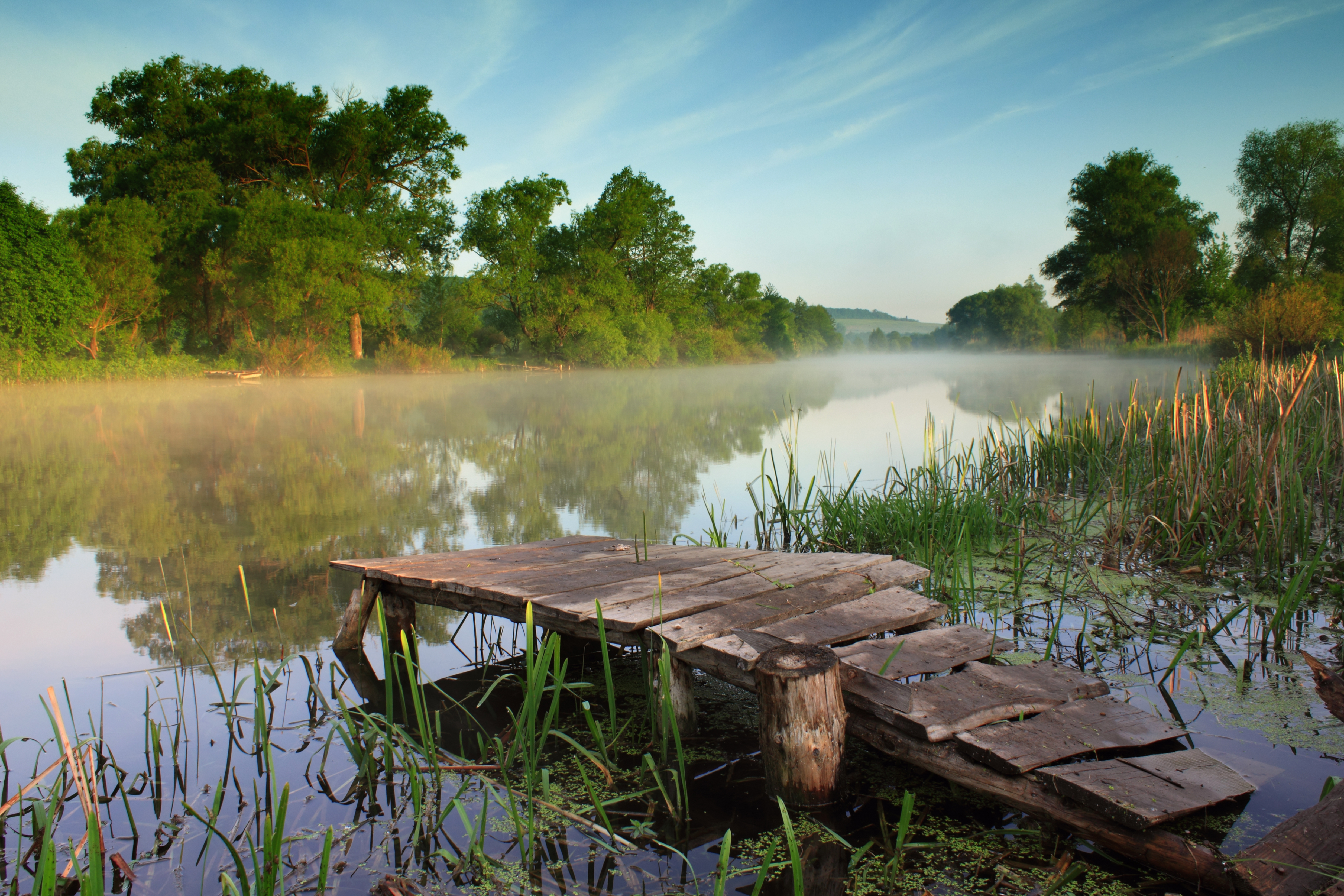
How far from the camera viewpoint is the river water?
3.70 m

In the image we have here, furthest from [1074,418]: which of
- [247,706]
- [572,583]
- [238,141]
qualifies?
[238,141]

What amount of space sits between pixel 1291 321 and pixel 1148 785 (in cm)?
1884

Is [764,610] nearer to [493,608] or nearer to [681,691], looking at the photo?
[681,691]

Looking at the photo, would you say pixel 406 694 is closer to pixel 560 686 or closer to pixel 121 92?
pixel 560 686

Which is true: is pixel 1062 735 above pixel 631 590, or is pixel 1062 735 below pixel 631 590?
below

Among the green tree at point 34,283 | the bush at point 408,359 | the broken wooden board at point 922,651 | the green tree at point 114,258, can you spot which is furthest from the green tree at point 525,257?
the broken wooden board at point 922,651

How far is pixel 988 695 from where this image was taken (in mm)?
2270

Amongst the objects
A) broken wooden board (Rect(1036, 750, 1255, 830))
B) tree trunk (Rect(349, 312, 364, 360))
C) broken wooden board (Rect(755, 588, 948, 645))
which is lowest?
broken wooden board (Rect(1036, 750, 1255, 830))

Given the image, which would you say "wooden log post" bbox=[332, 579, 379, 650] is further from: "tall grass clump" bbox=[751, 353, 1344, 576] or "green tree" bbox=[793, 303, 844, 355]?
"green tree" bbox=[793, 303, 844, 355]

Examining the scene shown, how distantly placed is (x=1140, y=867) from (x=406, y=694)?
107 inches

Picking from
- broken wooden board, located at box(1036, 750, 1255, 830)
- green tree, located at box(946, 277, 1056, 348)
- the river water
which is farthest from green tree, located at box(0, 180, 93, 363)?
green tree, located at box(946, 277, 1056, 348)

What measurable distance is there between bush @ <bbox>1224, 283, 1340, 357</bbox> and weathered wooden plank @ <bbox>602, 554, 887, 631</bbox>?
16111 mm

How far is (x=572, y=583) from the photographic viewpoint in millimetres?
3238

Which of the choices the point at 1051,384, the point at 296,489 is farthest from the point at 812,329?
the point at 296,489
